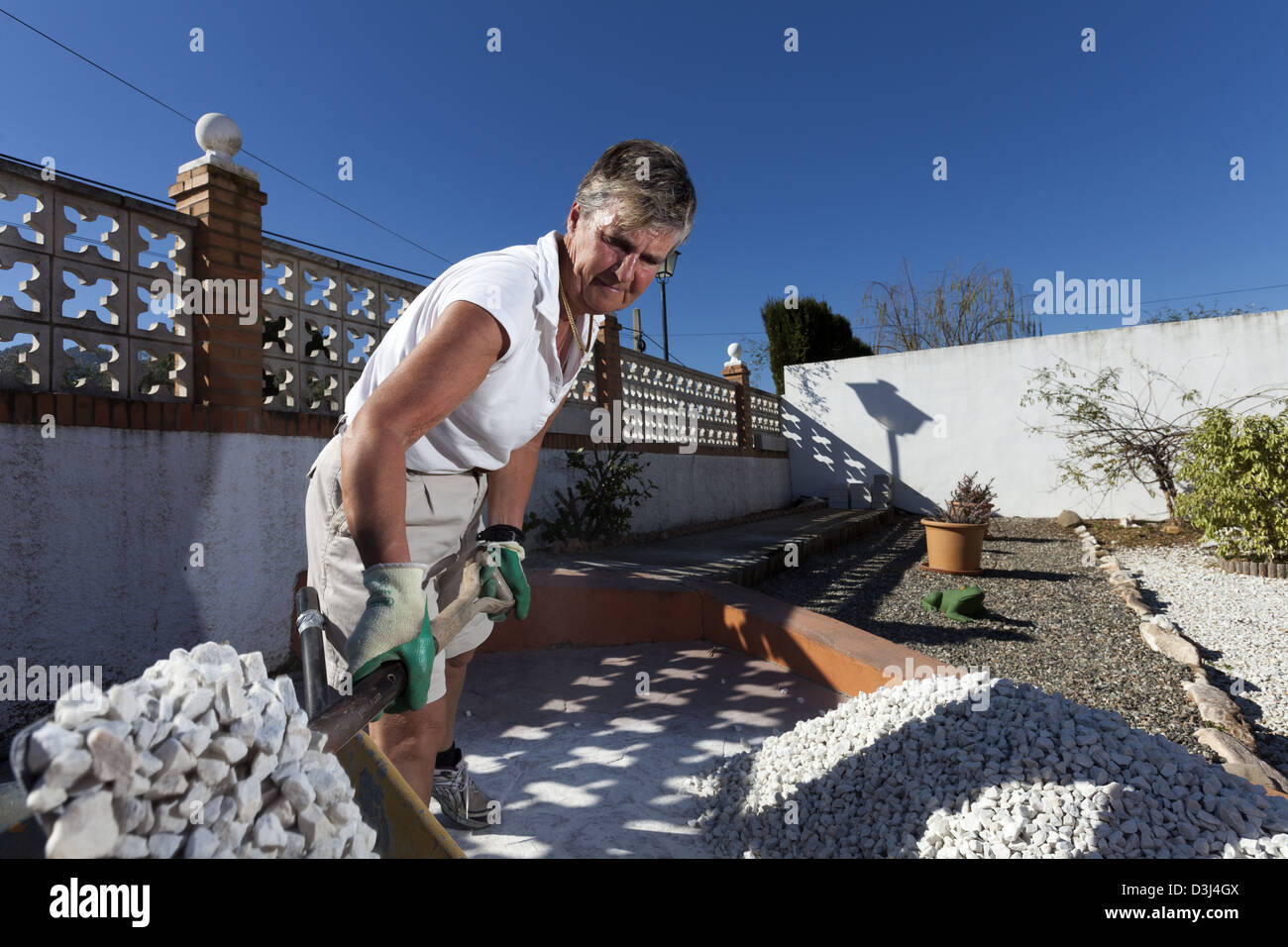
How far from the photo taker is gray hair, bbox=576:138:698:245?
142 cm

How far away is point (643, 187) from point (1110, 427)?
35.6 feet

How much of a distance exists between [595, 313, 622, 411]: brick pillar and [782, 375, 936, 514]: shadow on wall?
616 centimetres

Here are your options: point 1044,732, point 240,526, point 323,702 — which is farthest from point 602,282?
point 240,526

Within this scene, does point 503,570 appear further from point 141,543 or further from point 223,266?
point 223,266

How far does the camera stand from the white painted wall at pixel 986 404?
30.1 feet

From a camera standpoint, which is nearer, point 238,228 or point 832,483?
point 238,228

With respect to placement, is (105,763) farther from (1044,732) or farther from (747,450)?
(747,450)

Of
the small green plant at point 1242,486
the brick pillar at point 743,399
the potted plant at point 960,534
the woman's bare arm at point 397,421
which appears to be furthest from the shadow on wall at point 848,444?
the woman's bare arm at point 397,421

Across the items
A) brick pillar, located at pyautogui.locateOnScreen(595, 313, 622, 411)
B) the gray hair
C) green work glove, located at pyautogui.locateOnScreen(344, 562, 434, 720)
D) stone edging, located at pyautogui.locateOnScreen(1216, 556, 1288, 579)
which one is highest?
brick pillar, located at pyautogui.locateOnScreen(595, 313, 622, 411)

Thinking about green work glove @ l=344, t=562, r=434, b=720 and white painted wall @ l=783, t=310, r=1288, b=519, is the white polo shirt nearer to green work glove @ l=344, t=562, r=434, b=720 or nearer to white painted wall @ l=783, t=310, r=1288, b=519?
green work glove @ l=344, t=562, r=434, b=720

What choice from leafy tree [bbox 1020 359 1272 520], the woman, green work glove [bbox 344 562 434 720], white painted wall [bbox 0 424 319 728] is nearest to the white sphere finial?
white painted wall [bbox 0 424 319 728]

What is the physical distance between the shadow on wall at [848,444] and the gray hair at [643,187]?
1067 centimetres

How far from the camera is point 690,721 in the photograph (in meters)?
2.68

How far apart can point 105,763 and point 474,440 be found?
109cm
